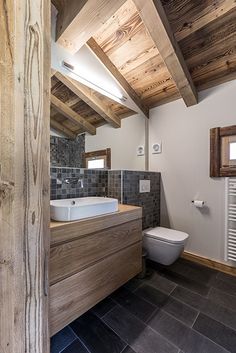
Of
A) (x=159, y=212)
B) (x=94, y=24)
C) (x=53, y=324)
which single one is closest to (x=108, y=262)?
(x=53, y=324)

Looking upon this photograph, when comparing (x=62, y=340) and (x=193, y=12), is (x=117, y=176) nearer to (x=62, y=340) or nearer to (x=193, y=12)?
(x=62, y=340)

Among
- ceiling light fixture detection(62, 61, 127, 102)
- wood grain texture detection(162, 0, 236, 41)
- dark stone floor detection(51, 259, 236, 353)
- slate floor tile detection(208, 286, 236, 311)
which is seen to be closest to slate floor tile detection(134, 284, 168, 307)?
dark stone floor detection(51, 259, 236, 353)

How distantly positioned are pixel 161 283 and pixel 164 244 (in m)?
0.37

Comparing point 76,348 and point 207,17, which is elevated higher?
point 207,17

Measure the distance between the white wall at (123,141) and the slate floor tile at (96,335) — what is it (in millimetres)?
1371

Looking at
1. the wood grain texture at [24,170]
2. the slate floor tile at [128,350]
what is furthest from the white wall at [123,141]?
the slate floor tile at [128,350]

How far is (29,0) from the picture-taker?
22.1 inches

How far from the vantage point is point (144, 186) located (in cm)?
214

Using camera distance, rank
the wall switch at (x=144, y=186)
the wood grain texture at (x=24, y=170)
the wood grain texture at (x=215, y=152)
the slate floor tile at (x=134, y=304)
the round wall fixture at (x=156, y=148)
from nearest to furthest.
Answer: the wood grain texture at (x=24, y=170), the slate floor tile at (x=134, y=304), the wood grain texture at (x=215, y=152), the wall switch at (x=144, y=186), the round wall fixture at (x=156, y=148)

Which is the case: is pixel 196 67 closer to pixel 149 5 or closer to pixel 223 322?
pixel 149 5

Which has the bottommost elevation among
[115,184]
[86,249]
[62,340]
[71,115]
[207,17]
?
[62,340]

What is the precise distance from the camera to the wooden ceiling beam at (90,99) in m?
1.57

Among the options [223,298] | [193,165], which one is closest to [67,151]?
[193,165]

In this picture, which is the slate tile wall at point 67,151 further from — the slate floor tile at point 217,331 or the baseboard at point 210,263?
the baseboard at point 210,263
